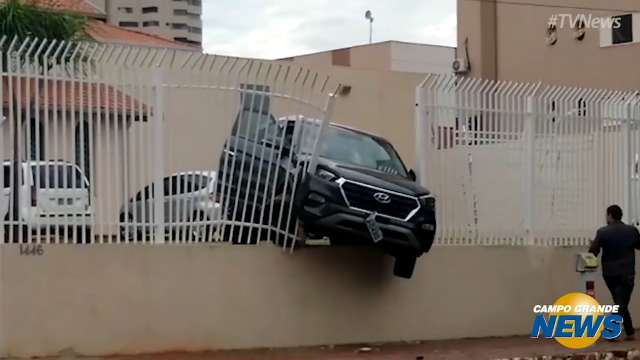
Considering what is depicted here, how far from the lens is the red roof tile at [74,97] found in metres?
9.74

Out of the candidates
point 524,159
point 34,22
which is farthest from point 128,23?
point 524,159

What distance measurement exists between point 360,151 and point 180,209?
8.37 ft

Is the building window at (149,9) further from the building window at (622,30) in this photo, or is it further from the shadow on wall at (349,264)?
the shadow on wall at (349,264)

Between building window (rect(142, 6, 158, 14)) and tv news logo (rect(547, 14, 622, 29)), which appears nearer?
tv news logo (rect(547, 14, 622, 29))

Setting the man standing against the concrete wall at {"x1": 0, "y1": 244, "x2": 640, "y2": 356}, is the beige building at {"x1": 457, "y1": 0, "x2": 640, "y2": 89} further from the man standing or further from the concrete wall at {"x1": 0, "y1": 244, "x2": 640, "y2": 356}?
the concrete wall at {"x1": 0, "y1": 244, "x2": 640, "y2": 356}

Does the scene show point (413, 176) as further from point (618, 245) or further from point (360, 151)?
point (618, 245)

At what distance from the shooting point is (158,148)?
10.4 metres

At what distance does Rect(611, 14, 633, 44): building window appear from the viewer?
2784 centimetres

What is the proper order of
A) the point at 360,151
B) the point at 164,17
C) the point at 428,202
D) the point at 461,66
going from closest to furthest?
the point at 428,202, the point at 360,151, the point at 461,66, the point at 164,17

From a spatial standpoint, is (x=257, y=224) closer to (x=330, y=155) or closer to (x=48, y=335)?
(x=330, y=155)

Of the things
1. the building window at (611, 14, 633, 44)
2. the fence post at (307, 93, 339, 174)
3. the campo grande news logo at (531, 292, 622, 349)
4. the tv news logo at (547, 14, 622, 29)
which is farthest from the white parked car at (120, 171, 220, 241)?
the tv news logo at (547, 14, 622, 29)

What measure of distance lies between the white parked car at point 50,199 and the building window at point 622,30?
71.2ft

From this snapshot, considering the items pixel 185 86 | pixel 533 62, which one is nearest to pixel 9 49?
pixel 185 86

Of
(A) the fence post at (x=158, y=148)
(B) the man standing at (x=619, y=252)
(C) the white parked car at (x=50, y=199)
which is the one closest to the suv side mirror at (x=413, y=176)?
(B) the man standing at (x=619, y=252)
